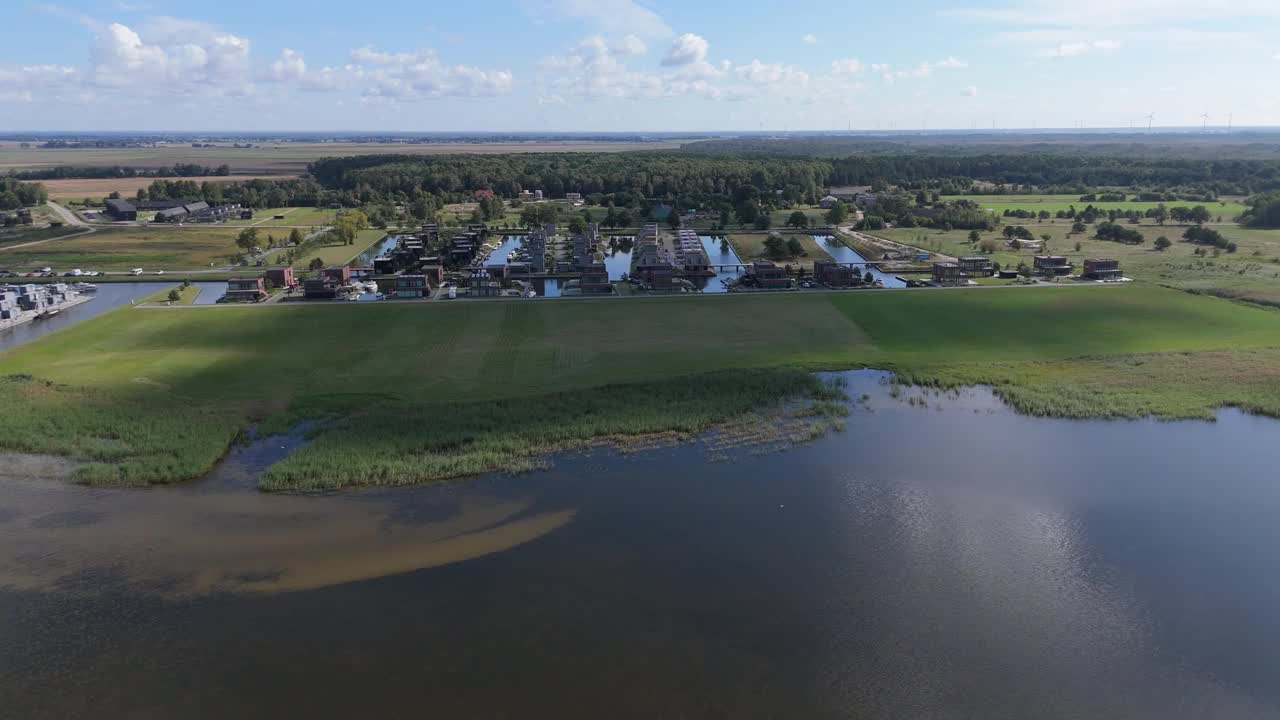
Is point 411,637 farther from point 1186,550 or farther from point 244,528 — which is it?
point 1186,550

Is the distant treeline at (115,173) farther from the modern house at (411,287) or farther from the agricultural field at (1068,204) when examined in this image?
the agricultural field at (1068,204)

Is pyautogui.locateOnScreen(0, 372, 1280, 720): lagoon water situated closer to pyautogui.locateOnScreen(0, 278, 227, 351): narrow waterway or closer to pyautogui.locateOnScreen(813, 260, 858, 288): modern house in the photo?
pyautogui.locateOnScreen(0, 278, 227, 351): narrow waterway

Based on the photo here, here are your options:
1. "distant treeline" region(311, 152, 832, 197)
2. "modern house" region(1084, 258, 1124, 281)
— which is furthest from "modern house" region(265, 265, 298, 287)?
"distant treeline" region(311, 152, 832, 197)

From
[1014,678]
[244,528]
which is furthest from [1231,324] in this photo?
[244,528]

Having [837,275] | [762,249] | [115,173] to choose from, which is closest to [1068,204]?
[762,249]

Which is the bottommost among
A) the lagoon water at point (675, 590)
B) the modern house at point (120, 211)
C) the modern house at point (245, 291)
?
the lagoon water at point (675, 590)

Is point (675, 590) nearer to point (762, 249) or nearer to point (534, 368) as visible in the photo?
point (534, 368)

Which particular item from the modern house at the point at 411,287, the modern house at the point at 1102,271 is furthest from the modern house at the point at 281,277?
the modern house at the point at 1102,271
